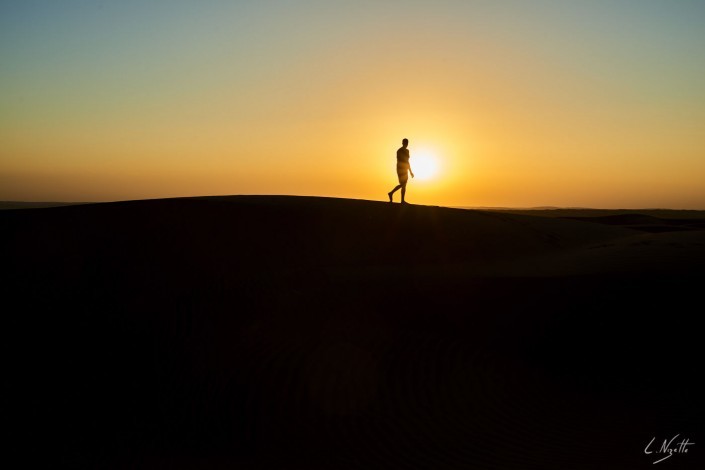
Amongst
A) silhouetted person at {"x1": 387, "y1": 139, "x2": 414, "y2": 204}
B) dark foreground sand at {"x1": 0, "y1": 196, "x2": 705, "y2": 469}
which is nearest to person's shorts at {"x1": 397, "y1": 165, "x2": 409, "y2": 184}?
silhouetted person at {"x1": 387, "y1": 139, "x2": 414, "y2": 204}

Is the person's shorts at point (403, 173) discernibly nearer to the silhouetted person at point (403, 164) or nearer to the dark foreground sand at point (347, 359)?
the silhouetted person at point (403, 164)

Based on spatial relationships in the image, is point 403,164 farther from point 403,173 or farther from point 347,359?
point 347,359

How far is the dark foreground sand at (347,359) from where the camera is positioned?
20.0 feet

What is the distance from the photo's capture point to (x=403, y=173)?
17.8m

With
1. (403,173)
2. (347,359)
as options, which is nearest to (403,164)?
(403,173)

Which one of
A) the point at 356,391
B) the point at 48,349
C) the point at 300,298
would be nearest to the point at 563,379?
the point at 356,391

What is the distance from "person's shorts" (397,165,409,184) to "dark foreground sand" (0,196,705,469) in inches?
190

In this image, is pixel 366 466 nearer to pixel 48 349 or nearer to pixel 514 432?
pixel 514 432

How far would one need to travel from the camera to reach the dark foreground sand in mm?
6098

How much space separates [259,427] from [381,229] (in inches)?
437

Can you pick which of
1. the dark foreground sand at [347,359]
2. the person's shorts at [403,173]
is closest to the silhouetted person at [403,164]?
the person's shorts at [403,173]

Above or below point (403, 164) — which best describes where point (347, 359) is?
below

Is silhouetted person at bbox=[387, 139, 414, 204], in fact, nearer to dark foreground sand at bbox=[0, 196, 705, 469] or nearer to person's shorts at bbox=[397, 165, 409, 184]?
person's shorts at bbox=[397, 165, 409, 184]

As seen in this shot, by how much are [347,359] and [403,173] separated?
1059 centimetres
